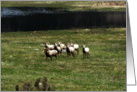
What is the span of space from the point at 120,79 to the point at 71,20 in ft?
24.1

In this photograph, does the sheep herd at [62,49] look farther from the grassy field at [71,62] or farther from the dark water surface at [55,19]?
the dark water surface at [55,19]

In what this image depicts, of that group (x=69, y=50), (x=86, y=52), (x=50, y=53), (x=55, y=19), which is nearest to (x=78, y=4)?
(x=55, y=19)

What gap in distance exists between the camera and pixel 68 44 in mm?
36094

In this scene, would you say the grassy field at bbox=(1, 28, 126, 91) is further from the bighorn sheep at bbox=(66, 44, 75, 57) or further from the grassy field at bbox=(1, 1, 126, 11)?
the grassy field at bbox=(1, 1, 126, 11)

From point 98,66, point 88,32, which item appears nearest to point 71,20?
point 88,32

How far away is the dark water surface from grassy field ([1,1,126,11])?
443 mm

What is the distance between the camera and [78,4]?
119 feet

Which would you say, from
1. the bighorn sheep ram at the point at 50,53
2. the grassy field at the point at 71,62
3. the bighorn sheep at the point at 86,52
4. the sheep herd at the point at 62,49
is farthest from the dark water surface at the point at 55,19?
the bighorn sheep at the point at 86,52

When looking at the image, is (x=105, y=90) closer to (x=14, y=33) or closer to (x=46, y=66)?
(x=46, y=66)

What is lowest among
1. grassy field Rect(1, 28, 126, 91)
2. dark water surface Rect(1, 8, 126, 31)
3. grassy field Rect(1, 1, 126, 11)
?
grassy field Rect(1, 28, 126, 91)

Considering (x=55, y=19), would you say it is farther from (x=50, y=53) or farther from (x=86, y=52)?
(x=86, y=52)

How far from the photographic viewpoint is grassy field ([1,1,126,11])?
36.2m

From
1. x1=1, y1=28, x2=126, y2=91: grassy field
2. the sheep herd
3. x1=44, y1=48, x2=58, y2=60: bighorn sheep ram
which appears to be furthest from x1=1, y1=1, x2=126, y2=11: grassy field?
x1=44, y1=48, x2=58, y2=60: bighorn sheep ram

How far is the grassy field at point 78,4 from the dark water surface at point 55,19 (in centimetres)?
44
